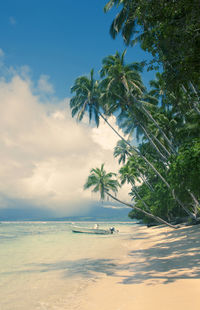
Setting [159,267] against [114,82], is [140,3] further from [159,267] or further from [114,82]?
[114,82]

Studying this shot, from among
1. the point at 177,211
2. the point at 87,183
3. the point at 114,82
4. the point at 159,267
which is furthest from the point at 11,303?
the point at 177,211

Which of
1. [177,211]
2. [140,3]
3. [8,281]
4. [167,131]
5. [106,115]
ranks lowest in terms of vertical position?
[8,281]

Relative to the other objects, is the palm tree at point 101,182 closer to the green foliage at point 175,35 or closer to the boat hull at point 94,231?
the boat hull at point 94,231

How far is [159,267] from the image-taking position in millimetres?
9523

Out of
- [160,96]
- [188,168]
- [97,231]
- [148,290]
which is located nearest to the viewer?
[148,290]

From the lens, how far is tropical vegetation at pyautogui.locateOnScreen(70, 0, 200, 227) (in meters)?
6.84

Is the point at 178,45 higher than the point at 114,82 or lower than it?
lower

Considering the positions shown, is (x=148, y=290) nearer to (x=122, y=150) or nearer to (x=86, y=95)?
(x=86, y=95)

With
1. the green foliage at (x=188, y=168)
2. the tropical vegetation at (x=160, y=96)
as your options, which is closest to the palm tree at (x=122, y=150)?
the tropical vegetation at (x=160, y=96)

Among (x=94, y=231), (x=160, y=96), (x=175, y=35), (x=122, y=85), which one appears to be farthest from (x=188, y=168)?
(x=94, y=231)

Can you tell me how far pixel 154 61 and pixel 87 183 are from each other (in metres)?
29.4

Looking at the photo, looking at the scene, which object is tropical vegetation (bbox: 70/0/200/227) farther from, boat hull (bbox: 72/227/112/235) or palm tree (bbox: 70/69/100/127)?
boat hull (bbox: 72/227/112/235)

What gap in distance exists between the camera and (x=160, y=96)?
27.3 metres

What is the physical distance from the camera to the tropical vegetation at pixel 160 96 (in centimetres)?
684
